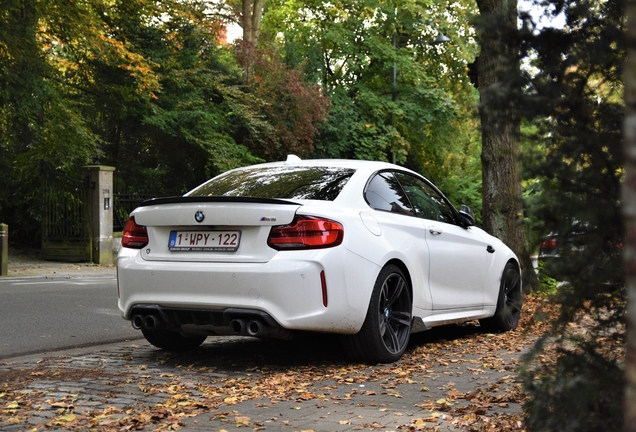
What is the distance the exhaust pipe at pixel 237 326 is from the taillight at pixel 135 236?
105 cm

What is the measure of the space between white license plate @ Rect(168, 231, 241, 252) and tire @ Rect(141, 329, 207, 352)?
A: 1058 millimetres

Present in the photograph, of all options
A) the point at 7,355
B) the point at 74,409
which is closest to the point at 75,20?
the point at 7,355

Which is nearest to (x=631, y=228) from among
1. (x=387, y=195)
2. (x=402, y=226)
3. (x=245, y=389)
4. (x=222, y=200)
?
(x=245, y=389)

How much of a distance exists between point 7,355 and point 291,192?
9.06 ft

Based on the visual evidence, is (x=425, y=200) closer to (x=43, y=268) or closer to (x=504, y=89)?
(x=504, y=89)

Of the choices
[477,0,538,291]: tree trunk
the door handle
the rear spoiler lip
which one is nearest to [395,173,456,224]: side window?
the door handle

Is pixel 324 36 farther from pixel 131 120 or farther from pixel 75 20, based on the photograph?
pixel 75 20

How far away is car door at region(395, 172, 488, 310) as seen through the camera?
25.7ft

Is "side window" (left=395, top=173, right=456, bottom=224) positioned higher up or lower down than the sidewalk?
higher up

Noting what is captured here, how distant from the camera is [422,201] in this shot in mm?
8164

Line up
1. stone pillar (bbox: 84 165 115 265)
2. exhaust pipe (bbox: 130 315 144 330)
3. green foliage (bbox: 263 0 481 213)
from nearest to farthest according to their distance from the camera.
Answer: exhaust pipe (bbox: 130 315 144 330) → stone pillar (bbox: 84 165 115 265) → green foliage (bbox: 263 0 481 213)

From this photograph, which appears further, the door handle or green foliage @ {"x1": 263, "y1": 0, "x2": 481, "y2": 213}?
green foliage @ {"x1": 263, "y1": 0, "x2": 481, "y2": 213}

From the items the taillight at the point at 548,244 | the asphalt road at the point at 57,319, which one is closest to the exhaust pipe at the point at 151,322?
the asphalt road at the point at 57,319

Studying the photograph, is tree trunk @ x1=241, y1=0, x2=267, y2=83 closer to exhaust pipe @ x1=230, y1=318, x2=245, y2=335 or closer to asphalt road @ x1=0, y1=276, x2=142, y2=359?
asphalt road @ x1=0, y1=276, x2=142, y2=359
